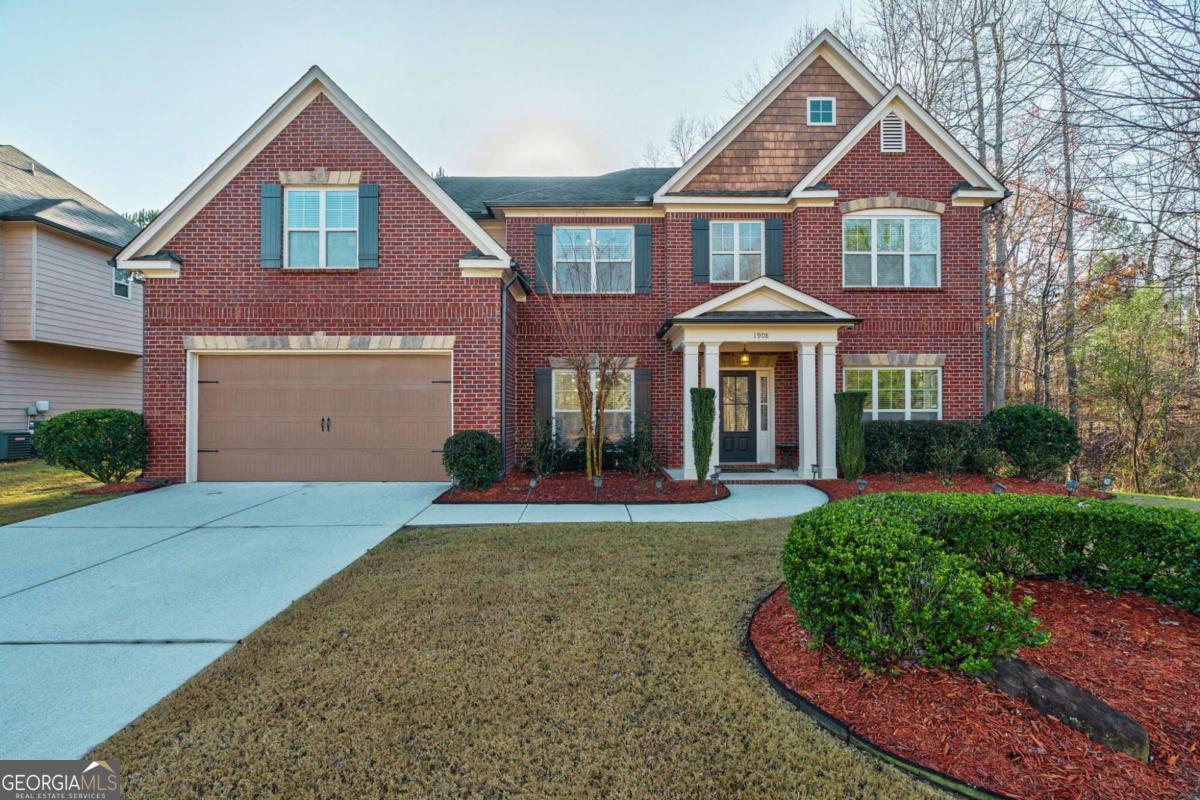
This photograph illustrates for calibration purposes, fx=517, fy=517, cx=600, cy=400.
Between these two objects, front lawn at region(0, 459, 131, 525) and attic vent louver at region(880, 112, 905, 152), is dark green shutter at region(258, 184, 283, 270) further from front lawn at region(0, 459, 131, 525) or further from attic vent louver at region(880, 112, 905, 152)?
attic vent louver at region(880, 112, 905, 152)

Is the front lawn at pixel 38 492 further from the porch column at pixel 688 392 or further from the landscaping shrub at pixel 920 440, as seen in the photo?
the landscaping shrub at pixel 920 440

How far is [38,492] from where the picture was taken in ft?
30.6

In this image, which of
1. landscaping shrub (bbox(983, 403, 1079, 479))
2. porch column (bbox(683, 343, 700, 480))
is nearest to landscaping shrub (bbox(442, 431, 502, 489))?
porch column (bbox(683, 343, 700, 480))

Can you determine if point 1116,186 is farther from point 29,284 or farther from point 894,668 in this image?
point 29,284

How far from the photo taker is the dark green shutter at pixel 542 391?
11.6 metres

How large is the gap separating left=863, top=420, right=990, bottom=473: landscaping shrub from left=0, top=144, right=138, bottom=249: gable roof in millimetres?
20905

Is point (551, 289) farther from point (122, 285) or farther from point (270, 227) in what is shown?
point (122, 285)

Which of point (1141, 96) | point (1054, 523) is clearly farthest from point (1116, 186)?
point (1054, 523)

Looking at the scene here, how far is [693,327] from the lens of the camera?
33.6 ft

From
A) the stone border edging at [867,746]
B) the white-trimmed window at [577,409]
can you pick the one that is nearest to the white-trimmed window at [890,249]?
the white-trimmed window at [577,409]

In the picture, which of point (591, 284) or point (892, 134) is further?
point (591, 284)

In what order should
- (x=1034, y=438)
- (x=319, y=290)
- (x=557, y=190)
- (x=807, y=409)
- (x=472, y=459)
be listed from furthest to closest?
(x=557, y=190)
(x=807, y=409)
(x=1034, y=438)
(x=319, y=290)
(x=472, y=459)

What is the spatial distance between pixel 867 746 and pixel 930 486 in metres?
8.13

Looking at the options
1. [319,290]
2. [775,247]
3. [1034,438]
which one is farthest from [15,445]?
[1034,438]
